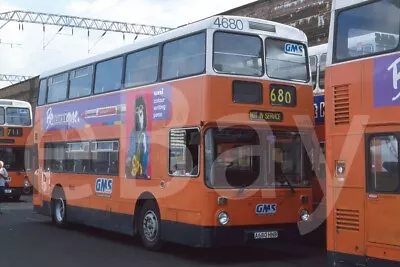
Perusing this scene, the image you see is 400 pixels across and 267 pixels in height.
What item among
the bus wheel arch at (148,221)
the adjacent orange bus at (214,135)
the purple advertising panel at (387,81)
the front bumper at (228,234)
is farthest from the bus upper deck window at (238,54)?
the purple advertising panel at (387,81)

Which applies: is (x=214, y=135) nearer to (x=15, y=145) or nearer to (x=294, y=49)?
(x=294, y=49)

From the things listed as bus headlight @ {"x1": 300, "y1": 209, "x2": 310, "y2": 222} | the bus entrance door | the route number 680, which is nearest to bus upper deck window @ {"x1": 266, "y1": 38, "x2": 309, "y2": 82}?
the route number 680

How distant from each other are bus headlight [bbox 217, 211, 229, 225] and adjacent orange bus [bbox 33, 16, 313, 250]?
17mm

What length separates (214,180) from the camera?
10594mm

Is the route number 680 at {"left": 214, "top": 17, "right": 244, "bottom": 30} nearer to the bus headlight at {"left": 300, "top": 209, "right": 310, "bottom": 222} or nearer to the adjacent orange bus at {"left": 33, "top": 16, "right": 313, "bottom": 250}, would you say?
the adjacent orange bus at {"left": 33, "top": 16, "right": 313, "bottom": 250}

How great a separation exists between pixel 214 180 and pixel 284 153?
1.56 metres

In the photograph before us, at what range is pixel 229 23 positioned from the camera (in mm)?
11023

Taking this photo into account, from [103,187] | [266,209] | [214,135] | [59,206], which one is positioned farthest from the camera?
[59,206]

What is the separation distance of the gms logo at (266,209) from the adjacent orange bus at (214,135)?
0.02 m

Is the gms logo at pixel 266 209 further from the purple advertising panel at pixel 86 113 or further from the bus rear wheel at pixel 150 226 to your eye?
the purple advertising panel at pixel 86 113

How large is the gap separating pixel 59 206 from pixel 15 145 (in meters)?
10.9

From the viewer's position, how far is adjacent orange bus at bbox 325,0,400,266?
7.52 m

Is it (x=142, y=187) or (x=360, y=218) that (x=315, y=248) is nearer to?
(x=142, y=187)

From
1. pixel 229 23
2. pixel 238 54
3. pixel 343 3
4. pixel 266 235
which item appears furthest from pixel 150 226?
pixel 343 3
